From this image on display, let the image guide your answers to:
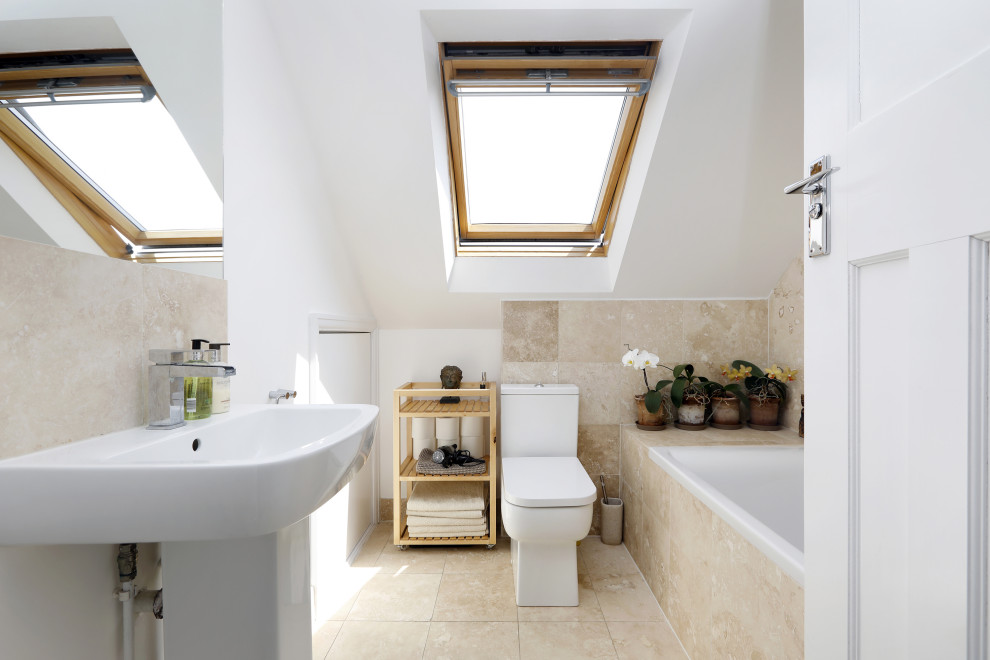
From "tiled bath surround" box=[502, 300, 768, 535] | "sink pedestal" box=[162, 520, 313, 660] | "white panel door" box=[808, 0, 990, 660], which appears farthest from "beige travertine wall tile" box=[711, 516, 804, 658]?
"tiled bath surround" box=[502, 300, 768, 535]

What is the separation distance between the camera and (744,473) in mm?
2123

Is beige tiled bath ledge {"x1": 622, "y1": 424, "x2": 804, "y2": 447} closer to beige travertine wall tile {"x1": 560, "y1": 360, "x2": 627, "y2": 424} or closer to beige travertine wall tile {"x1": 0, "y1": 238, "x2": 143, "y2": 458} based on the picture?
beige travertine wall tile {"x1": 560, "y1": 360, "x2": 627, "y2": 424}

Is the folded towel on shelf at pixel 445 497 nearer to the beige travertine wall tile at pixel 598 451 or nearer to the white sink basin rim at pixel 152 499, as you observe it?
the beige travertine wall tile at pixel 598 451

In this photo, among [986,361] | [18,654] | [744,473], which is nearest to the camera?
[986,361]

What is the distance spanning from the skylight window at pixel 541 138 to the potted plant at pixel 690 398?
2.48ft

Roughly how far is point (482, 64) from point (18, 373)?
1.69 m

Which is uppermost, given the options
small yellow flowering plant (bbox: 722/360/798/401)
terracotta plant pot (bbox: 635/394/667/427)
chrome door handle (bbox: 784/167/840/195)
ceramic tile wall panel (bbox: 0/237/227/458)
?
chrome door handle (bbox: 784/167/840/195)

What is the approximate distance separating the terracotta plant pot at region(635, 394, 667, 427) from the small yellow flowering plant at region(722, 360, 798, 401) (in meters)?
0.37

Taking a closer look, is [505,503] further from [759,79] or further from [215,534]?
[759,79]

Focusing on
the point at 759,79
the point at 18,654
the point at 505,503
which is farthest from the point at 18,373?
the point at 759,79

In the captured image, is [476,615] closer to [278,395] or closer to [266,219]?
[278,395]

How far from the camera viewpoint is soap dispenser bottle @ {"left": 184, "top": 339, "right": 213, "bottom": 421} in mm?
1012

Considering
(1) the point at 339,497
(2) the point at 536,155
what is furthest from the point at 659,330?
(1) the point at 339,497

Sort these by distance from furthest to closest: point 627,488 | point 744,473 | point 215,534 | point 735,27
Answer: point 627,488
point 744,473
point 735,27
point 215,534
